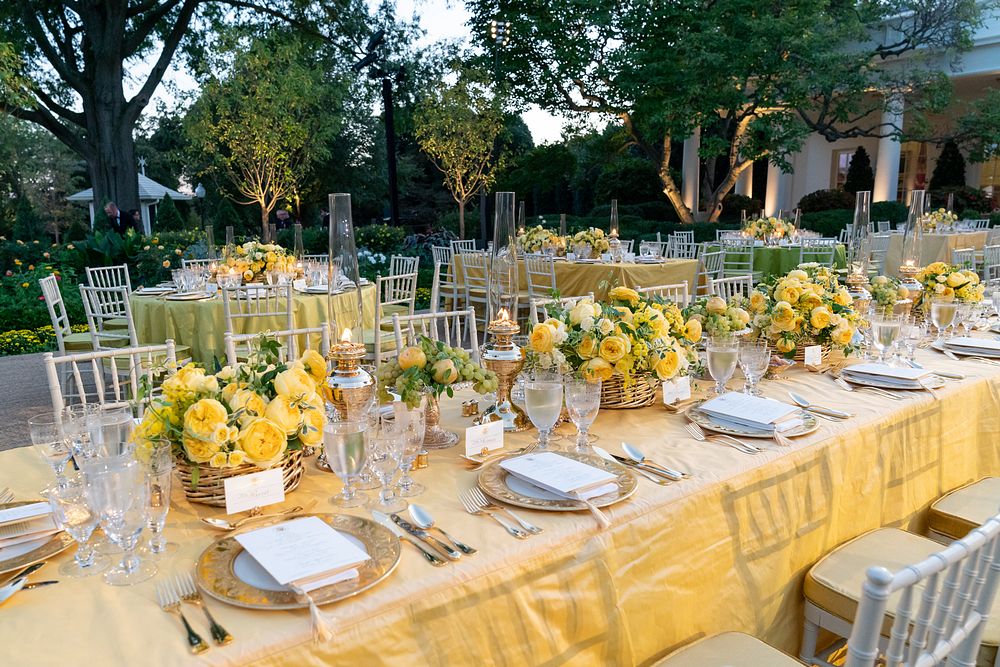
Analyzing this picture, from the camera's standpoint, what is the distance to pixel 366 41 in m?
14.5

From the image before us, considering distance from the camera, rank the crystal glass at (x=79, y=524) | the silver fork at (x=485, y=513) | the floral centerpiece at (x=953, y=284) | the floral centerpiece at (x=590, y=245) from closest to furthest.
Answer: the crystal glass at (x=79, y=524) → the silver fork at (x=485, y=513) → the floral centerpiece at (x=953, y=284) → the floral centerpiece at (x=590, y=245)

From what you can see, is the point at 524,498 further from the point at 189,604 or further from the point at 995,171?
the point at 995,171

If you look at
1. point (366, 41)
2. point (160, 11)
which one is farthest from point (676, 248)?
point (160, 11)

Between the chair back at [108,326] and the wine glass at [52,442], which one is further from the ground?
the wine glass at [52,442]

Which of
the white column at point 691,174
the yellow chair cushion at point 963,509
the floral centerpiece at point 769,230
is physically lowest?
the yellow chair cushion at point 963,509

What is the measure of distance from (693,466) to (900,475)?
0.89 meters

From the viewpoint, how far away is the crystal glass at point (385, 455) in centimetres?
139

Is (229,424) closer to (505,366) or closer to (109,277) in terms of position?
(505,366)

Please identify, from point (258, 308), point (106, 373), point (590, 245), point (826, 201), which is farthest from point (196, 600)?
point (826, 201)

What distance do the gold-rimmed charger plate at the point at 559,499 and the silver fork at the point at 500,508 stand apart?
12 millimetres

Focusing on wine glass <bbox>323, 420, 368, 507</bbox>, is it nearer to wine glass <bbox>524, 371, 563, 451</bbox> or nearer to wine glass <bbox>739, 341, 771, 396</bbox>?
wine glass <bbox>524, 371, 563, 451</bbox>

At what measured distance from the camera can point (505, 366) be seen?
192 cm

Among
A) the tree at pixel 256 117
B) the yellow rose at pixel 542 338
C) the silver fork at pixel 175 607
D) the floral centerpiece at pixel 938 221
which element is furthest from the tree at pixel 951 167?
the silver fork at pixel 175 607

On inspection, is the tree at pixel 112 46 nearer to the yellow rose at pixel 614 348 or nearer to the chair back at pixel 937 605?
the yellow rose at pixel 614 348
